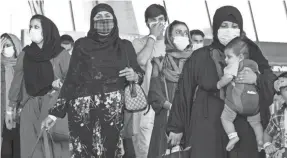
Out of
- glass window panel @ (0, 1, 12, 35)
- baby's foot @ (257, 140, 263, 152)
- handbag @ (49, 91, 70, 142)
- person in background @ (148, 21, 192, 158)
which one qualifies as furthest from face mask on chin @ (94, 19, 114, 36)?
glass window panel @ (0, 1, 12, 35)

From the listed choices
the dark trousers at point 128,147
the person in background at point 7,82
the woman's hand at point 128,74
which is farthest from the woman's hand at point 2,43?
the woman's hand at point 128,74

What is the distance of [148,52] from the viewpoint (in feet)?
26.7

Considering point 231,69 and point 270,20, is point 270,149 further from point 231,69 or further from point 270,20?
point 270,20

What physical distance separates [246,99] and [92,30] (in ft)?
6.55

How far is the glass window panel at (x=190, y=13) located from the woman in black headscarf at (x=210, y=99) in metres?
12.6

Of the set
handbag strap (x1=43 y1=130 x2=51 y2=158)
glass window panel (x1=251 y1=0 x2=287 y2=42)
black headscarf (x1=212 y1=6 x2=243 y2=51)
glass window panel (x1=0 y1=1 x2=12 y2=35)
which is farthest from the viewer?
glass window panel (x1=251 y1=0 x2=287 y2=42)

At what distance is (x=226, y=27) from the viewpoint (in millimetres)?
5816

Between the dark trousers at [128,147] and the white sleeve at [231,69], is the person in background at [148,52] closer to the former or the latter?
the dark trousers at [128,147]

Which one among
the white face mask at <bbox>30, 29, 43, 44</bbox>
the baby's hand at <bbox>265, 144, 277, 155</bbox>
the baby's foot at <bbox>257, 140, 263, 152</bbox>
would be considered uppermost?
the white face mask at <bbox>30, 29, 43, 44</bbox>

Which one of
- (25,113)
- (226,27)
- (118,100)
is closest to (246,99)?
(226,27)

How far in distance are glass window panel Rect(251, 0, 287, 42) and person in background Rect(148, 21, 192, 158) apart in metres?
11.6

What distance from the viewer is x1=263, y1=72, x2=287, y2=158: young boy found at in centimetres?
578

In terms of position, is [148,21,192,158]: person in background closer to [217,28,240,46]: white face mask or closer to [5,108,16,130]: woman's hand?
[5,108,16,130]: woman's hand

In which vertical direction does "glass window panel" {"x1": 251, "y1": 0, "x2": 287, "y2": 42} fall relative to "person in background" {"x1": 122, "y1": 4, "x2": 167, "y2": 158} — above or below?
above
